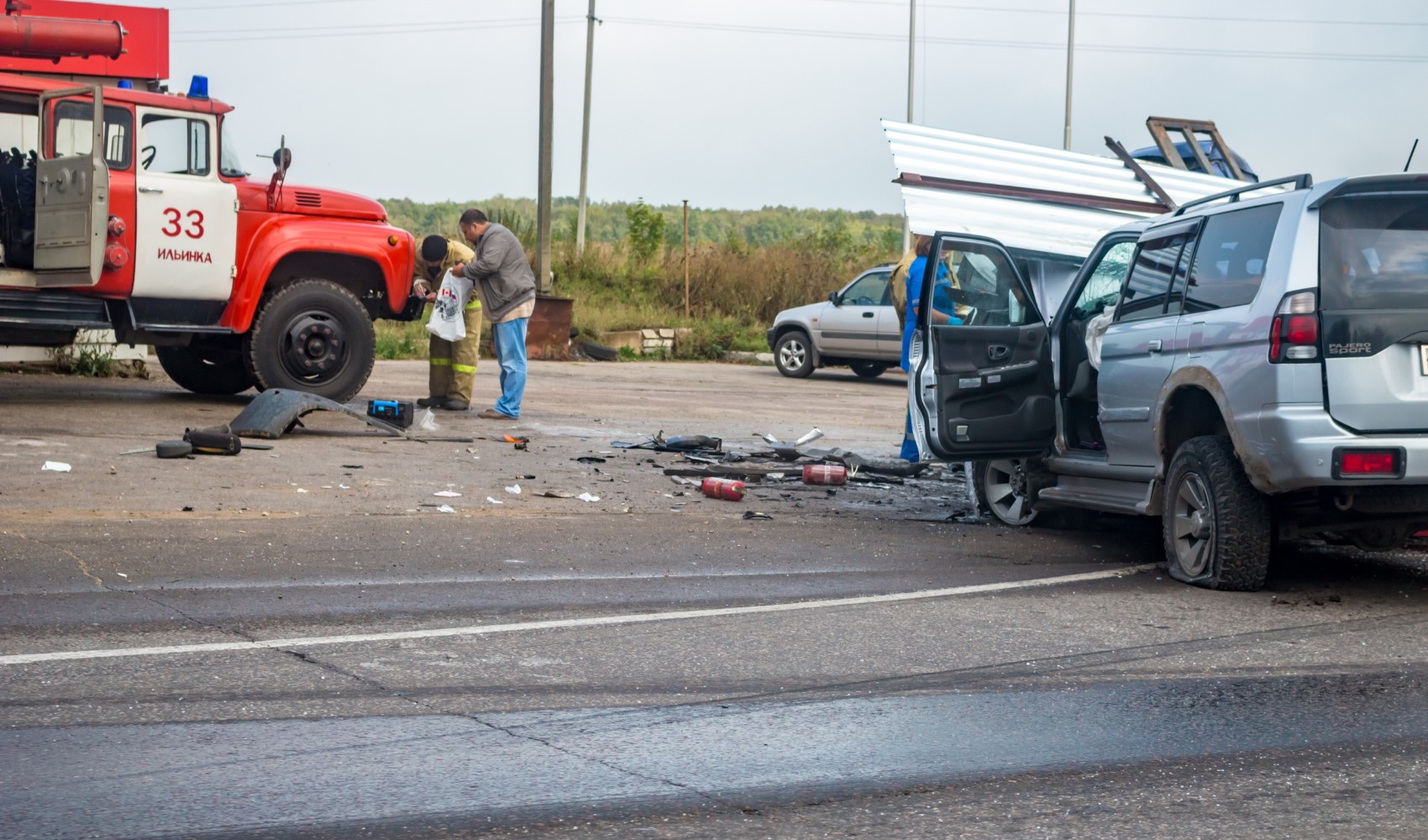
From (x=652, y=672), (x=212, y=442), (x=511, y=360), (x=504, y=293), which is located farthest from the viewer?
(x=511, y=360)

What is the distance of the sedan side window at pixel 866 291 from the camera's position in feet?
74.9

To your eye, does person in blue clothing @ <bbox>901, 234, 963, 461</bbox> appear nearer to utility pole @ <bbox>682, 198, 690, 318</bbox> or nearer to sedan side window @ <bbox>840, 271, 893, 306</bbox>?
sedan side window @ <bbox>840, 271, 893, 306</bbox>

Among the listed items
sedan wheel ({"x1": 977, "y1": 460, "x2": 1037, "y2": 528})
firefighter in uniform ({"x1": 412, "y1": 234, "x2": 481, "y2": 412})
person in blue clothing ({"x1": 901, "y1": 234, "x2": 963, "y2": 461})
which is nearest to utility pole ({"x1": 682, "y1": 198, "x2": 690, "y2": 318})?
firefighter in uniform ({"x1": 412, "y1": 234, "x2": 481, "y2": 412})

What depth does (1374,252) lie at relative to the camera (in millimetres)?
6430

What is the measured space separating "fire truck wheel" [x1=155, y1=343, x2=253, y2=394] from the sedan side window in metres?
10.9

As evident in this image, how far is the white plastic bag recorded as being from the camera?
13.8 meters

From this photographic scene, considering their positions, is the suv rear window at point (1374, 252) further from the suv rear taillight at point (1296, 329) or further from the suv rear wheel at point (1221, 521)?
the suv rear wheel at point (1221, 521)

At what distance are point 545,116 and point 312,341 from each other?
14.6 m

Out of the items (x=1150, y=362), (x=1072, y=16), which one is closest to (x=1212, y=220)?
(x=1150, y=362)

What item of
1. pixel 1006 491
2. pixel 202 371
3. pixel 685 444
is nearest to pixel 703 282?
pixel 202 371

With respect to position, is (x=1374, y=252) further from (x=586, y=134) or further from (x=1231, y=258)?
(x=586, y=134)

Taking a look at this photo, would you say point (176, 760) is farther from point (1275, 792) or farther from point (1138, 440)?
point (1138, 440)

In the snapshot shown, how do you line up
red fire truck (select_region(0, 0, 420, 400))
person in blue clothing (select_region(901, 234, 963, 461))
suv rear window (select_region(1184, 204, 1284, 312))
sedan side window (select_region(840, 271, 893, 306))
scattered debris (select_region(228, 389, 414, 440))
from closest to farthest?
suv rear window (select_region(1184, 204, 1284, 312)), person in blue clothing (select_region(901, 234, 963, 461)), scattered debris (select_region(228, 389, 414, 440)), red fire truck (select_region(0, 0, 420, 400)), sedan side window (select_region(840, 271, 893, 306))

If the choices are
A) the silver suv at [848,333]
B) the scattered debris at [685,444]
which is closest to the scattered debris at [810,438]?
the scattered debris at [685,444]
